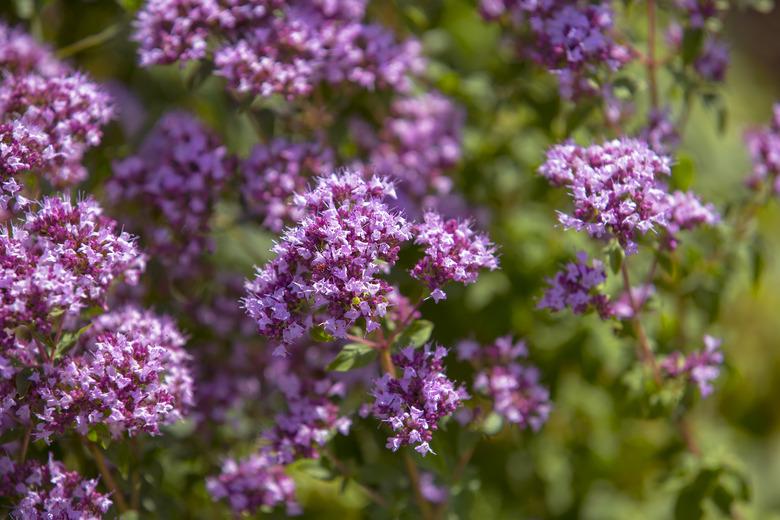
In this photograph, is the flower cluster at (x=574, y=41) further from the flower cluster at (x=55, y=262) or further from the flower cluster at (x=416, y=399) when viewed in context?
the flower cluster at (x=55, y=262)

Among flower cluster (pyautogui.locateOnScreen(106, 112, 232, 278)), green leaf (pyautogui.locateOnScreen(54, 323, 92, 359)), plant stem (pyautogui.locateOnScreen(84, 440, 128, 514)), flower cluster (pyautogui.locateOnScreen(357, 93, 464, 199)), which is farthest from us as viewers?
flower cluster (pyautogui.locateOnScreen(357, 93, 464, 199))

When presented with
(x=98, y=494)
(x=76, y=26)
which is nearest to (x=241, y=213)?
(x=98, y=494)

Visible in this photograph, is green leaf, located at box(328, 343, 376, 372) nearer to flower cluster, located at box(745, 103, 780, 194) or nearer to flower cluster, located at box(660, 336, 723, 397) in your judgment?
flower cluster, located at box(660, 336, 723, 397)

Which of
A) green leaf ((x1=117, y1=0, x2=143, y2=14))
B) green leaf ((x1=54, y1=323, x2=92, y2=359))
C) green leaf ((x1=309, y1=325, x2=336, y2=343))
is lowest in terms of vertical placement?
green leaf ((x1=54, y1=323, x2=92, y2=359))

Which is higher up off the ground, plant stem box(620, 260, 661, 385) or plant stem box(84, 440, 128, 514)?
plant stem box(620, 260, 661, 385)

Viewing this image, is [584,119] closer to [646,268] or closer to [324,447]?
[646,268]

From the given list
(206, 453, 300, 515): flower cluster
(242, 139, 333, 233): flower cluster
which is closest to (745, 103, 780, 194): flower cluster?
(242, 139, 333, 233): flower cluster

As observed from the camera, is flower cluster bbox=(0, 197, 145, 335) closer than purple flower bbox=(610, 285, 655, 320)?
Yes
